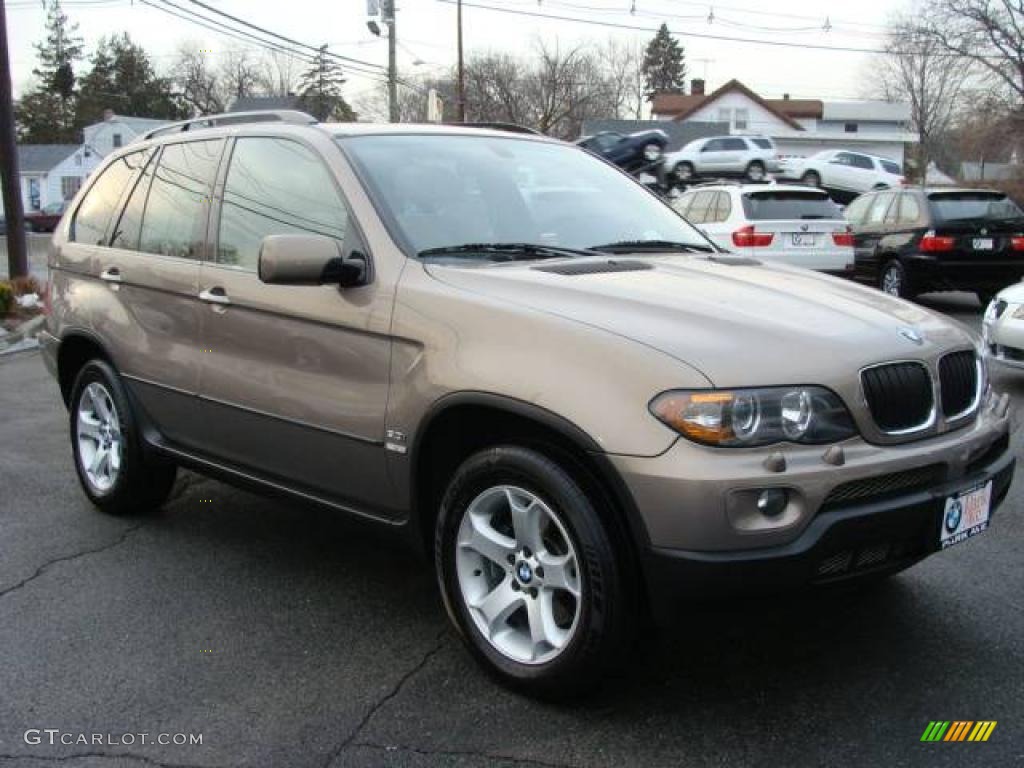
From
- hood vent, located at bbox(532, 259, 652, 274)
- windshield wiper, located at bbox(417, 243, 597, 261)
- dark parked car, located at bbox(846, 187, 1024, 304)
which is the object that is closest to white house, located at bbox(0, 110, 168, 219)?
dark parked car, located at bbox(846, 187, 1024, 304)

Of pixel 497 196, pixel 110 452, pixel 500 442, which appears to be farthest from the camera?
pixel 110 452

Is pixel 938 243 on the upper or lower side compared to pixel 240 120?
lower

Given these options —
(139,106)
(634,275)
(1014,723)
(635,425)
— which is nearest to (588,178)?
(634,275)

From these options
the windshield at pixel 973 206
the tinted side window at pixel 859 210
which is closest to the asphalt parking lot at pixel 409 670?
the windshield at pixel 973 206

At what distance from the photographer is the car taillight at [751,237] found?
39.0 ft

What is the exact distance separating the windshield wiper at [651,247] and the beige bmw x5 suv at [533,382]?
17 millimetres

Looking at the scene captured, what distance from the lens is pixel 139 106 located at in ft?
301

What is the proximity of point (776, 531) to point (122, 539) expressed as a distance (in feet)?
10.9

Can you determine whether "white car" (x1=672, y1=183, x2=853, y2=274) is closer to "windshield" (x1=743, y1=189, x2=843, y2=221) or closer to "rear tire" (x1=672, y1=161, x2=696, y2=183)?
"windshield" (x1=743, y1=189, x2=843, y2=221)

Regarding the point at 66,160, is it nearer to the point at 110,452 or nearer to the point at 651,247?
the point at 110,452

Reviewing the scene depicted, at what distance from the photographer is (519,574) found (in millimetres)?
3127

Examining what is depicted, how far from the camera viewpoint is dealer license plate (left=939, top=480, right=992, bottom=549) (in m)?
2.95

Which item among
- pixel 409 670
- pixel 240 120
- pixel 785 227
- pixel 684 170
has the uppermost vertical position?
pixel 684 170

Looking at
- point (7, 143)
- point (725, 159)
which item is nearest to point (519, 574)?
point (7, 143)
